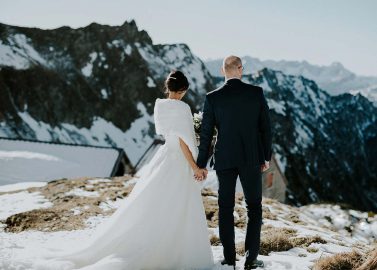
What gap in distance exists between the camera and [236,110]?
221 inches

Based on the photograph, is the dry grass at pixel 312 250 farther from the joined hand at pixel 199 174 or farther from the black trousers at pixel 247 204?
the joined hand at pixel 199 174

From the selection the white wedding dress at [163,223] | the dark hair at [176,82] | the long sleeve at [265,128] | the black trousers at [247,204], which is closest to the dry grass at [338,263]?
the black trousers at [247,204]

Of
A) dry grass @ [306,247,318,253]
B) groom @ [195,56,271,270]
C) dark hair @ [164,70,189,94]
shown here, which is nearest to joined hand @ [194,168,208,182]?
groom @ [195,56,271,270]

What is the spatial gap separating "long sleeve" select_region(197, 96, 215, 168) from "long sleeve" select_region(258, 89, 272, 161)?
0.65 meters

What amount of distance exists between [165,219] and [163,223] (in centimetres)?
6

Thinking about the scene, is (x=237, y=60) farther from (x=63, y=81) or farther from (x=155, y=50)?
(x=155, y=50)

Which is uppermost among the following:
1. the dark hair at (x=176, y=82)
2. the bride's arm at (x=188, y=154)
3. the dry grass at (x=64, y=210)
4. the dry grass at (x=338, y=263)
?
the dark hair at (x=176, y=82)

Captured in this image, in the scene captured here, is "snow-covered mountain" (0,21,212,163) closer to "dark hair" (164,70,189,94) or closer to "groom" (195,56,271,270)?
"dark hair" (164,70,189,94)

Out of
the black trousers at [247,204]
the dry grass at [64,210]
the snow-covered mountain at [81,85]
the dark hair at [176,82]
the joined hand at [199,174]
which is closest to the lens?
the black trousers at [247,204]

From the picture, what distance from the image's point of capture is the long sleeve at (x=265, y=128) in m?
5.70

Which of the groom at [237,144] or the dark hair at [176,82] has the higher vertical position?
Result: the dark hair at [176,82]

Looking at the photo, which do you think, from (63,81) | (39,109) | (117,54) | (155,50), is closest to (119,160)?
(39,109)

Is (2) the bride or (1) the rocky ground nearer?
(2) the bride

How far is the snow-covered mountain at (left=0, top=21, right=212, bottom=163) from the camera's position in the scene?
95125 mm
